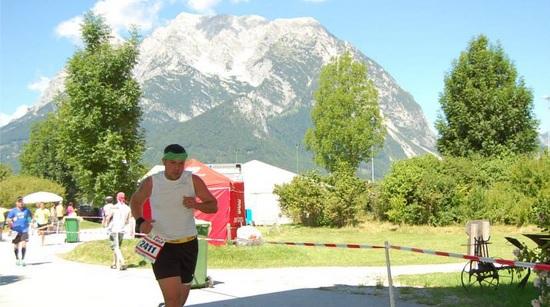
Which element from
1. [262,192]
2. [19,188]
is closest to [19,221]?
[262,192]

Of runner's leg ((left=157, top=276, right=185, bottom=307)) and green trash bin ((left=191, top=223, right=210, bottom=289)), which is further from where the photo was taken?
green trash bin ((left=191, top=223, right=210, bottom=289))

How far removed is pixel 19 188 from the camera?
52.9 m

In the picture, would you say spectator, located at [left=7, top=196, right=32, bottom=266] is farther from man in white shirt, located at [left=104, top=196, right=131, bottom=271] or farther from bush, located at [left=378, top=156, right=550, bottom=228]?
bush, located at [left=378, top=156, right=550, bottom=228]

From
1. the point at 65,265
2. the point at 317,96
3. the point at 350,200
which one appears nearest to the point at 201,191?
the point at 65,265

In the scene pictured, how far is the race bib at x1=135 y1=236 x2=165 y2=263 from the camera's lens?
5868 mm

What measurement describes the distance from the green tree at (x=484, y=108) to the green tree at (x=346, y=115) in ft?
21.1

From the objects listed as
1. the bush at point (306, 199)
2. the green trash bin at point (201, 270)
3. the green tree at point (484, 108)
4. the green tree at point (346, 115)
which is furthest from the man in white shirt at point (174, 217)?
the green tree at point (346, 115)

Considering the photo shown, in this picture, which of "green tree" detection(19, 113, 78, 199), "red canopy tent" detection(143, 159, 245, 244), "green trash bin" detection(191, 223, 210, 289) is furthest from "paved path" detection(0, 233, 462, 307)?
"green tree" detection(19, 113, 78, 199)

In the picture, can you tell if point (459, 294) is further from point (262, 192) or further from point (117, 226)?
point (262, 192)

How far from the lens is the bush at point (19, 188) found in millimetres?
50656

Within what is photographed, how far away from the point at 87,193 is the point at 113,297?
1591cm

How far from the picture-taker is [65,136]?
80.9 ft

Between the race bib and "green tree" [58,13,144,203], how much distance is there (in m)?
18.5

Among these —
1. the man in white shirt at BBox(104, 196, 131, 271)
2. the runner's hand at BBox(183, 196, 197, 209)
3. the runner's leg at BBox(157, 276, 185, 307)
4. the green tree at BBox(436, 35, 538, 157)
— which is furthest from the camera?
the green tree at BBox(436, 35, 538, 157)
